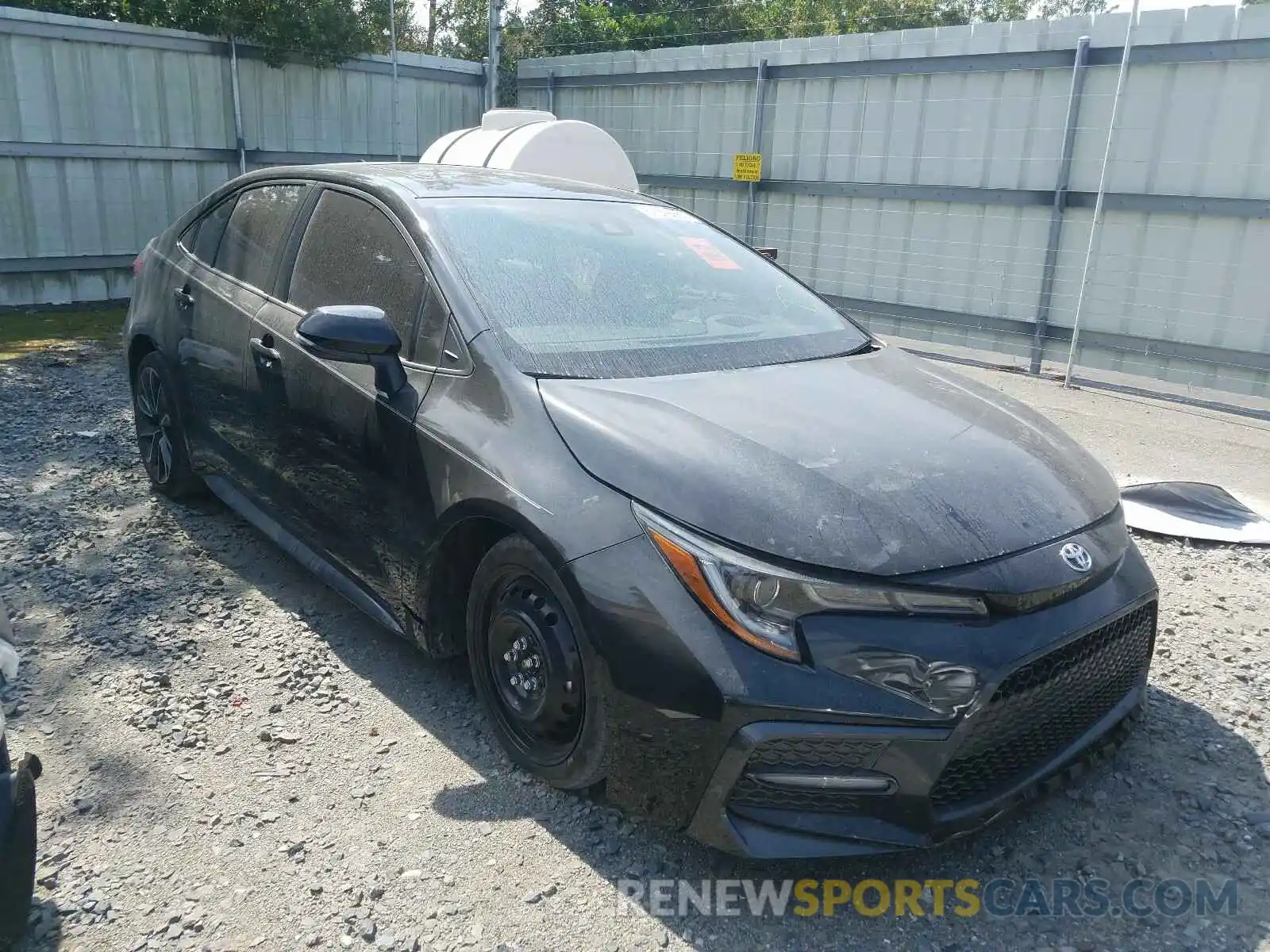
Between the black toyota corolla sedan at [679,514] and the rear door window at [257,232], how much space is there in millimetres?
36

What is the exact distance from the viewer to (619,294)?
10.2 feet

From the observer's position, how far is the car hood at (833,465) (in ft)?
7.13

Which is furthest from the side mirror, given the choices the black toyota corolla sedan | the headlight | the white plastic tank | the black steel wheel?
the white plastic tank

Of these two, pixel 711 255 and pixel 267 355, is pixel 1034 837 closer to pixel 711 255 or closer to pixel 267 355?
pixel 711 255

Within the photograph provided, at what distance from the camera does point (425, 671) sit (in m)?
3.23

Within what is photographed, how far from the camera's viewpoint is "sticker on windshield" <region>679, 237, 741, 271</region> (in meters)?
3.54

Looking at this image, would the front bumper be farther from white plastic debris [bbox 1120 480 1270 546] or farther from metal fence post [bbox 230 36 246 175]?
metal fence post [bbox 230 36 246 175]

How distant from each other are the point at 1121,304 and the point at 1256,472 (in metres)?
2.55

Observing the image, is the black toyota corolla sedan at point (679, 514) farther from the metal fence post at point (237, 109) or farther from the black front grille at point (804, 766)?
the metal fence post at point (237, 109)

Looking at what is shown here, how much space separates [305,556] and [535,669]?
1.30m

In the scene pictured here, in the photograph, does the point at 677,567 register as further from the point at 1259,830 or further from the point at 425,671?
the point at 1259,830

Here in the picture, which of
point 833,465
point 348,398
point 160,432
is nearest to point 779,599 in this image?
point 833,465

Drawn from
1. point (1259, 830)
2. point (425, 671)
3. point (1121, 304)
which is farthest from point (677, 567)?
point (1121, 304)

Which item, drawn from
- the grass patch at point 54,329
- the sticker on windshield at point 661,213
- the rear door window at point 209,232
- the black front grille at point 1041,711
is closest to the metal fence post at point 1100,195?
the sticker on windshield at point 661,213
